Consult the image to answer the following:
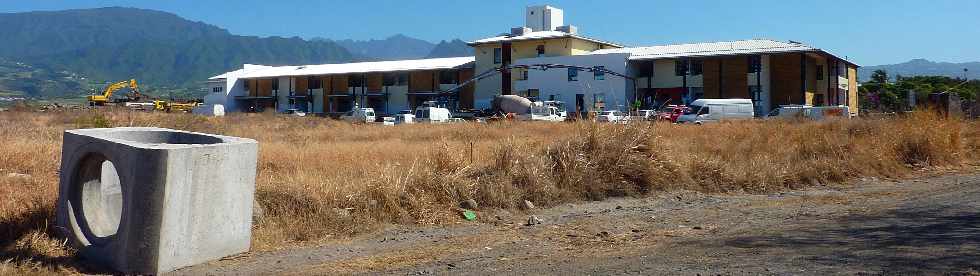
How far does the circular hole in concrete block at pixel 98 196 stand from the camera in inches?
334

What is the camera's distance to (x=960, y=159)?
1930 cm

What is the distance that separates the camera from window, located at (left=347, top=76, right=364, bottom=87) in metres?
79.1

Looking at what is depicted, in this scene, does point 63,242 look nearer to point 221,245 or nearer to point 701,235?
point 221,245

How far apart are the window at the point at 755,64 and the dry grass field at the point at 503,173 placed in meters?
37.7

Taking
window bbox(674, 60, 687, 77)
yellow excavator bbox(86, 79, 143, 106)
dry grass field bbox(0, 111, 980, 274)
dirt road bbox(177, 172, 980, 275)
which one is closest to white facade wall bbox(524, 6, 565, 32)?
window bbox(674, 60, 687, 77)

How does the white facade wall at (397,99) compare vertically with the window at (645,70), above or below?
below

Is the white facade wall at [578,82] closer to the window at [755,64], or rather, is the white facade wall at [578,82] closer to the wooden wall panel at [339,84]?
→ the window at [755,64]

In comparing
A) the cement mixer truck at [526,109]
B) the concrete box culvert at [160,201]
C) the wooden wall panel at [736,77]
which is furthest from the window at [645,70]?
the concrete box culvert at [160,201]

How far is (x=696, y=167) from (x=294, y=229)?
7636 millimetres

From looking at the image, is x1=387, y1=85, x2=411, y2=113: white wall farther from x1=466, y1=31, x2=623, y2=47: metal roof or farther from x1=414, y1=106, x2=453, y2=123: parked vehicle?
x1=414, y1=106, x2=453, y2=123: parked vehicle

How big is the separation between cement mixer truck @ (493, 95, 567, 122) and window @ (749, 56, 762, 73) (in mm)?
13785

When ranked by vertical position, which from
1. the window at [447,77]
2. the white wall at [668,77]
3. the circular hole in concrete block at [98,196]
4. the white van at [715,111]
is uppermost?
the window at [447,77]

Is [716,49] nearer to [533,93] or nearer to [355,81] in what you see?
[533,93]

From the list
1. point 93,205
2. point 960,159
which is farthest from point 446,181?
point 960,159
